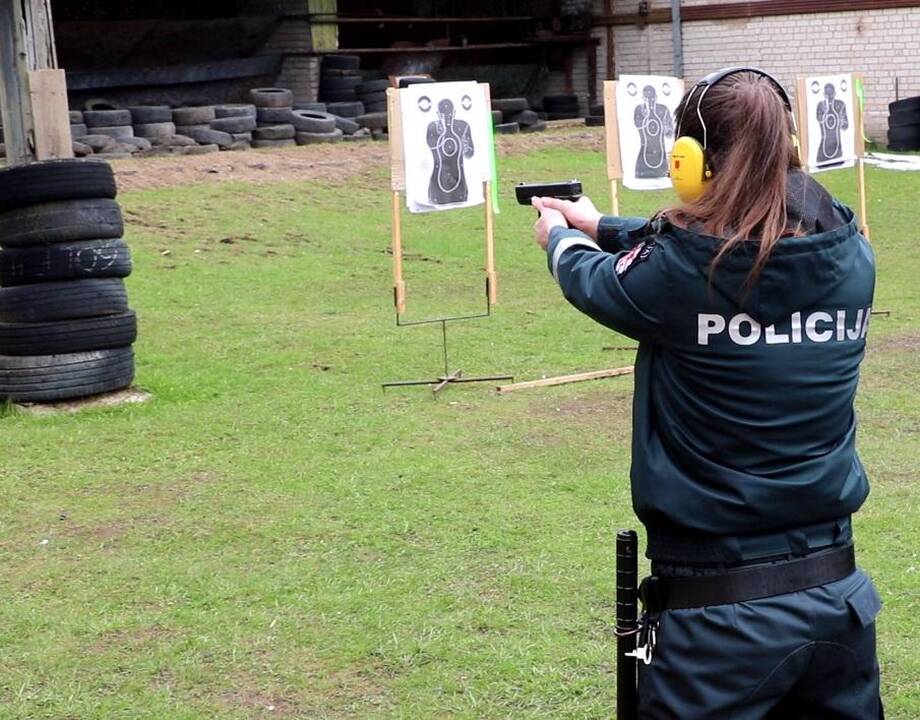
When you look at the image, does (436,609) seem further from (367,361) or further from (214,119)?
(214,119)

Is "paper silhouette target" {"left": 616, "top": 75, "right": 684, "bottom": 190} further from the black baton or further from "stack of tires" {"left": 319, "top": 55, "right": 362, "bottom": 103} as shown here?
"stack of tires" {"left": 319, "top": 55, "right": 362, "bottom": 103}

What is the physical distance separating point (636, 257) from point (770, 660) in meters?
0.70

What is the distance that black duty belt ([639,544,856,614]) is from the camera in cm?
226

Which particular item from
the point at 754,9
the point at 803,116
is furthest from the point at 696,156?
the point at 754,9

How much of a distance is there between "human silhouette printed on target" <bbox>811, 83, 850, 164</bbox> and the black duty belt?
10.0m

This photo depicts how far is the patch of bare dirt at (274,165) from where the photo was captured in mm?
15125

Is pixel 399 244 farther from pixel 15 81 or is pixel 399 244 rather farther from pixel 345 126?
pixel 345 126

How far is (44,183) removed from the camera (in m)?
7.43

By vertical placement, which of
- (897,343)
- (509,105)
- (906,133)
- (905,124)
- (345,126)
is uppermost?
(509,105)

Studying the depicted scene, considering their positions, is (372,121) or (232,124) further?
(372,121)

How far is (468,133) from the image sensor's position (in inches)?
353

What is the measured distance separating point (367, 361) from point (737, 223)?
6.87 meters

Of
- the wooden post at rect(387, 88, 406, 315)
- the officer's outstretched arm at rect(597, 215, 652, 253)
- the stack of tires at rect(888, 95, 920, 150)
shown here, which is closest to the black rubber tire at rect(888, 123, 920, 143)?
the stack of tires at rect(888, 95, 920, 150)

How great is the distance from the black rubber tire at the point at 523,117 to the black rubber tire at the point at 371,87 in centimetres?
194
